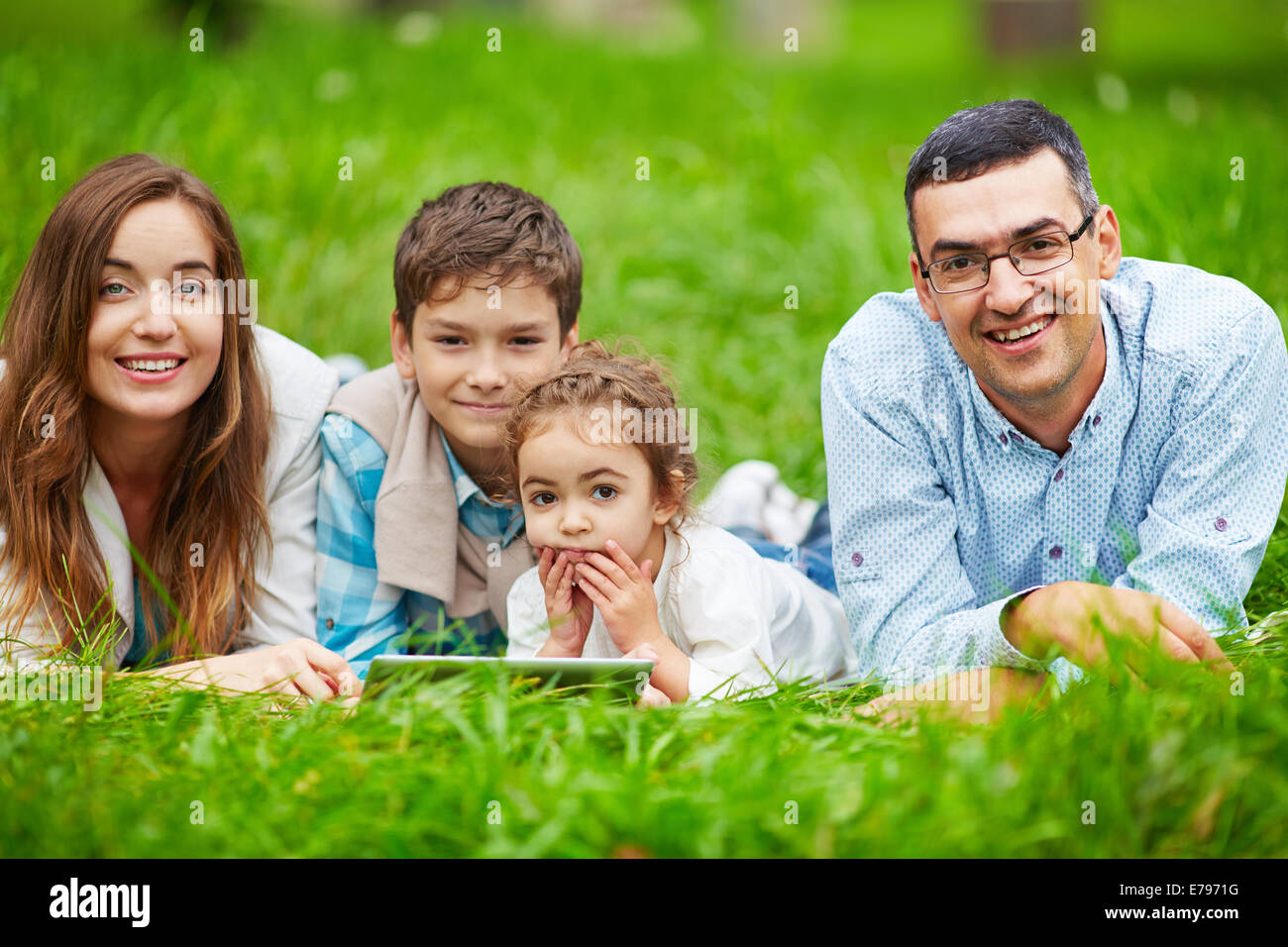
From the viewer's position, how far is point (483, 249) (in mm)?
3229

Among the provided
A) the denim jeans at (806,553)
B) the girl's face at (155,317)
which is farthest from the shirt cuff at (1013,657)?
the girl's face at (155,317)

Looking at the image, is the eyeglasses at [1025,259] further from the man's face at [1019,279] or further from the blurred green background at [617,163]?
the blurred green background at [617,163]

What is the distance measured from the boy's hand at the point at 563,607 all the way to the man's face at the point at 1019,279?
1043mm

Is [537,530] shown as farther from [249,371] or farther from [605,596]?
[249,371]

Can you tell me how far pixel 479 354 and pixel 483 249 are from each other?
0.88 feet

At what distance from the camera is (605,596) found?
2908 mm

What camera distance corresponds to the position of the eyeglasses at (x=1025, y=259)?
2750 mm

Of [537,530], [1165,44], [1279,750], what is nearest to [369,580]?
[537,530]

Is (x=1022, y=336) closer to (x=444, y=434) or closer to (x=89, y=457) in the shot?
(x=444, y=434)

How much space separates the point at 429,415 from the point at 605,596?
0.81 metres

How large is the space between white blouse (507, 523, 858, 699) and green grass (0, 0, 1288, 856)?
20 centimetres

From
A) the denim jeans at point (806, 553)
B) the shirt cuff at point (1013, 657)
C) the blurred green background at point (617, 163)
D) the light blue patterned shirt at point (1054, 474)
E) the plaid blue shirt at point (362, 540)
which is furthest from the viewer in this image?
the blurred green background at point (617, 163)

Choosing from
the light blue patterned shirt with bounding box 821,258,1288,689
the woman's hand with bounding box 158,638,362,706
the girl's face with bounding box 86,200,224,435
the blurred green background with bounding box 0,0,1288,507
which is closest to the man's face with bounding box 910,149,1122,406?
the light blue patterned shirt with bounding box 821,258,1288,689

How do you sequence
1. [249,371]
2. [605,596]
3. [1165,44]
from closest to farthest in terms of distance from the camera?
[605,596] → [249,371] → [1165,44]
